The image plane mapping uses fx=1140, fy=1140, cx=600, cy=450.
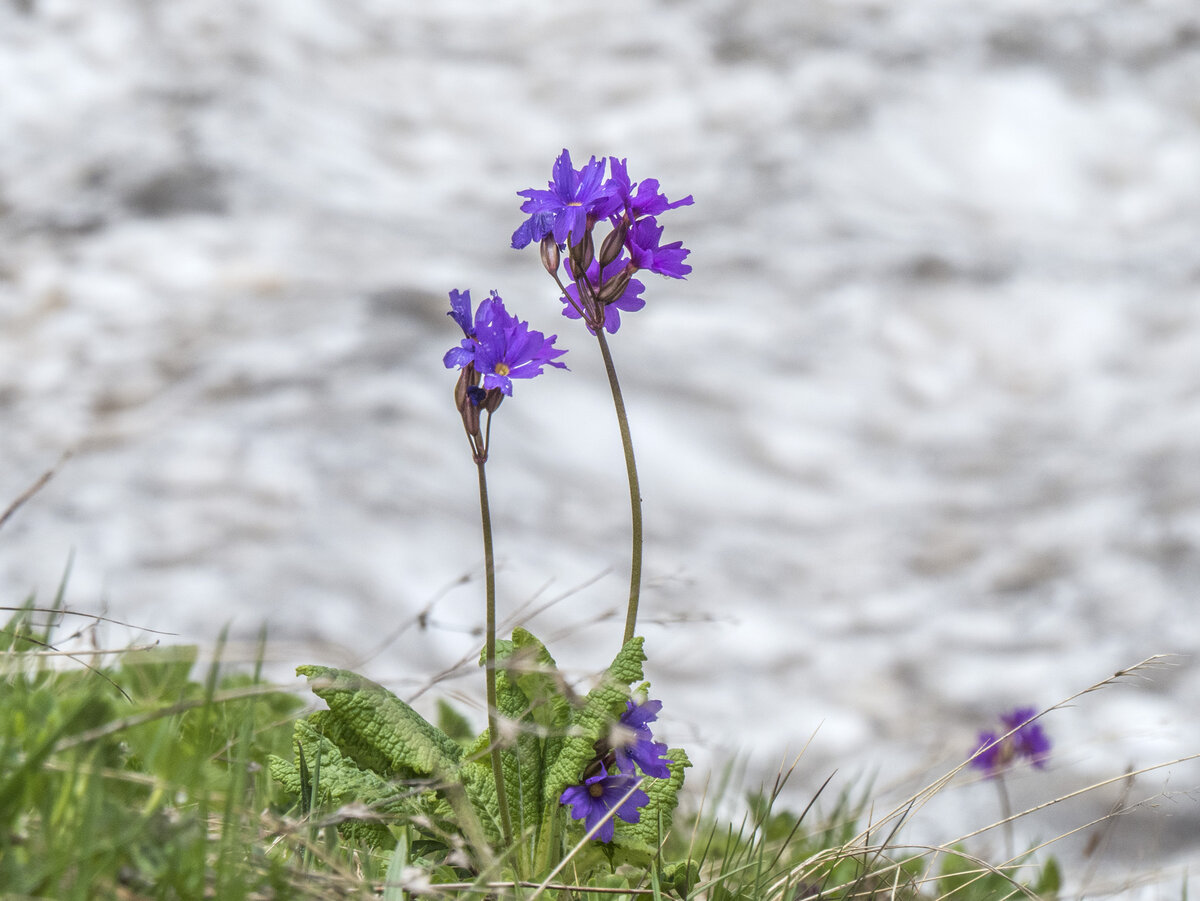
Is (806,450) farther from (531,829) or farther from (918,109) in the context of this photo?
(531,829)

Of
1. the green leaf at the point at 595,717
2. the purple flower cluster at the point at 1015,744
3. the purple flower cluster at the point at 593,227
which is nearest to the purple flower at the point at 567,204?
the purple flower cluster at the point at 593,227

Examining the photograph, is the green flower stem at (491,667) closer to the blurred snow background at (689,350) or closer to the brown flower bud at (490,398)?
the brown flower bud at (490,398)

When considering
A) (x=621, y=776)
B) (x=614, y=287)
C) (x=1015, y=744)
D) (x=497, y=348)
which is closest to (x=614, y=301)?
(x=614, y=287)

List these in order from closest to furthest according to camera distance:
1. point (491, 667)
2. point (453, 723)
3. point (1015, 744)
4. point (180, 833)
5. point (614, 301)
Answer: point (180, 833), point (491, 667), point (614, 301), point (453, 723), point (1015, 744)

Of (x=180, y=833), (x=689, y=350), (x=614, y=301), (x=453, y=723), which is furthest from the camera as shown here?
(x=689, y=350)

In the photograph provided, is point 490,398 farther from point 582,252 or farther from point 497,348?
point 582,252

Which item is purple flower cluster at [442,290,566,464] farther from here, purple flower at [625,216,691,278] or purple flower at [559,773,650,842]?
purple flower at [559,773,650,842]

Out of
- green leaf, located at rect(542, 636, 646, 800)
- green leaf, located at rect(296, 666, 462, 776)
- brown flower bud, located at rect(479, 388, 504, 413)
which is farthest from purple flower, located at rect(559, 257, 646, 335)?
green leaf, located at rect(296, 666, 462, 776)
